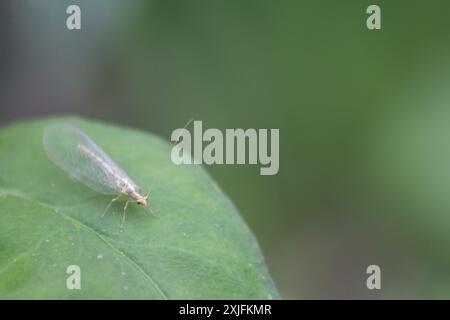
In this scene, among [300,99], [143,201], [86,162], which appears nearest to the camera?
[143,201]

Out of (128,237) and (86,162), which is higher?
(86,162)

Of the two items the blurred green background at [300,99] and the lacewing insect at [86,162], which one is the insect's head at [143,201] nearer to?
the lacewing insect at [86,162]

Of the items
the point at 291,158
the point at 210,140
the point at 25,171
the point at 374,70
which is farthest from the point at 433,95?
the point at 25,171

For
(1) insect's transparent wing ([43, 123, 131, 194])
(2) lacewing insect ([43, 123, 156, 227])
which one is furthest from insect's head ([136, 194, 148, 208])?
(1) insect's transparent wing ([43, 123, 131, 194])

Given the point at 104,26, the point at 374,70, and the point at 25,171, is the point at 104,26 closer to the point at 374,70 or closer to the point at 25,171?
the point at 374,70

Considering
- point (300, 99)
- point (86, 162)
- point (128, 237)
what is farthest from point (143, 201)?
point (300, 99)

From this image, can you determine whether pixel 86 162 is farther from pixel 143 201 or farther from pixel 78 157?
pixel 143 201

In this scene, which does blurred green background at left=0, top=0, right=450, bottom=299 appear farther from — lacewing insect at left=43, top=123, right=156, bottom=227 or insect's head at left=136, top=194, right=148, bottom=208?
insect's head at left=136, top=194, right=148, bottom=208
